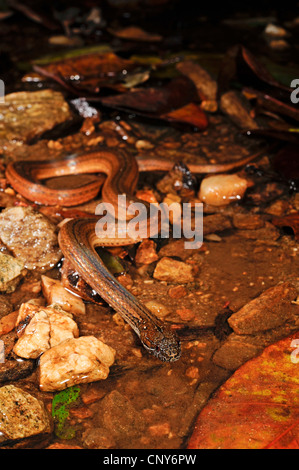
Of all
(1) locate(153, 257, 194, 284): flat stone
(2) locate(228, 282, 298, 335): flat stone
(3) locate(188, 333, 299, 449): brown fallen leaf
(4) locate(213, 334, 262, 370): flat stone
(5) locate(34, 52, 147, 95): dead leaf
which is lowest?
(1) locate(153, 257, 194, 284): flat stone

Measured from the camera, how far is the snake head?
11.6 ft

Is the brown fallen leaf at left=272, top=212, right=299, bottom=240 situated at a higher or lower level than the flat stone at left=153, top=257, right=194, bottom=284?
higher

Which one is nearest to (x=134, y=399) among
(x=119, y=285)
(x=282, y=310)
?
(x=119, y=285)

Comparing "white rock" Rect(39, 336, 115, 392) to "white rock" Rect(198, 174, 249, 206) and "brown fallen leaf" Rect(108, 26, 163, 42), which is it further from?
"brown fallen leaf" Rect(108, 26, 163, 42)

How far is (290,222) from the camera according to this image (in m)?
Result: 4.85

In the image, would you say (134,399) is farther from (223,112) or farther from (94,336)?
(223,112)

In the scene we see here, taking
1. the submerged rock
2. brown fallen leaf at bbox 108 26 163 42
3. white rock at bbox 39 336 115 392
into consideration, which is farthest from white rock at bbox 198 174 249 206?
brown fallen leaf at bbox 108 26 163 42

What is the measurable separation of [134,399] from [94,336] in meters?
0.66

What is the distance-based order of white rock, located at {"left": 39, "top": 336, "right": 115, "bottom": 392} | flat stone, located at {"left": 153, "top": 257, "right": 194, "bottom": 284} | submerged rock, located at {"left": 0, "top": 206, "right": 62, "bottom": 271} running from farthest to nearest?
1. submerged rock, located at {"left": 0, "top": 206, "right": 62, "bottom": 271}
2. flat stone, located at {"left": 153, "top": 257, "right": 194, "bottom": 284}
3. white rock, located at {"left": 39, "top": 336, "right": 115, "bottom": 392}

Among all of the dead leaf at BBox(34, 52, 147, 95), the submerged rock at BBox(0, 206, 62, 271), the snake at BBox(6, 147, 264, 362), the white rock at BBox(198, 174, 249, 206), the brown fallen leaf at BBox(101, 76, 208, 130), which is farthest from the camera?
the dead leaf at BBox(34, 52, 147, 95)

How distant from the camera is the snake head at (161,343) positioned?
11.6 feet

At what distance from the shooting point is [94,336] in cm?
374

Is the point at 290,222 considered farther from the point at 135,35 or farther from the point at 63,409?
the point at 135,35

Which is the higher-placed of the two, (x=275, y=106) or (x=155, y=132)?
(x=275, y=106)
